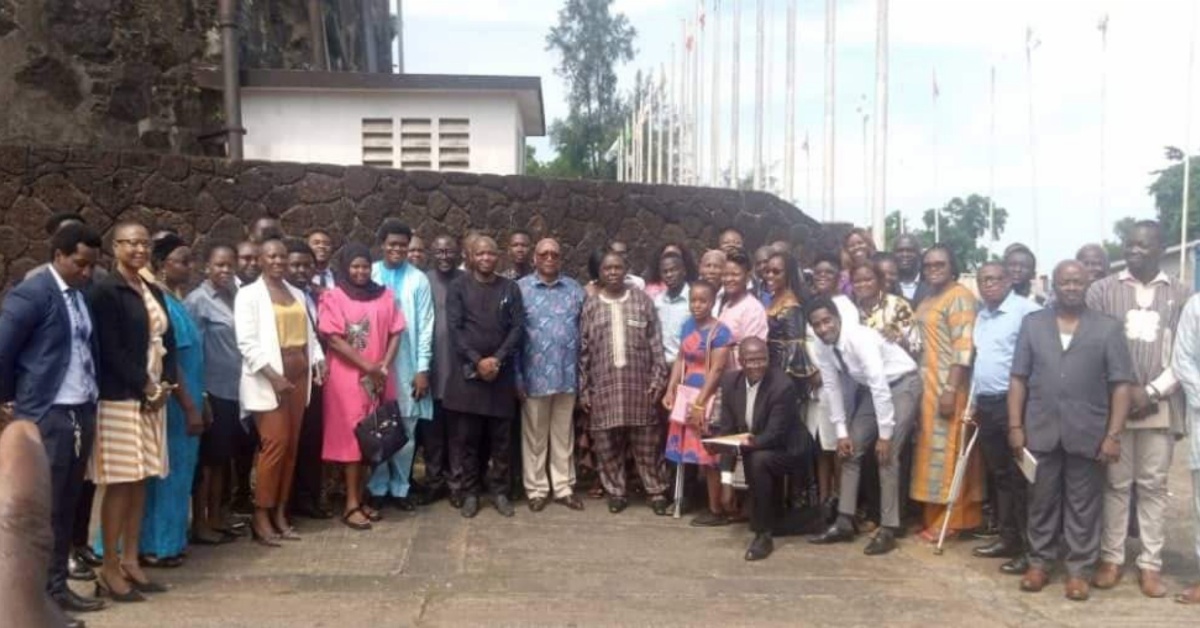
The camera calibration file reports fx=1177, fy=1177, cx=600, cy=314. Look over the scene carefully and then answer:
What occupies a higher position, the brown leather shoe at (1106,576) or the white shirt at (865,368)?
the white shirt at (865,368)

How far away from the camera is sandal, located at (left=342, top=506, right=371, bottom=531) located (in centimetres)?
764

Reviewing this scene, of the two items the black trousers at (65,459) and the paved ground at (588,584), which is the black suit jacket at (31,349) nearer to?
the black trousers at (65,459)

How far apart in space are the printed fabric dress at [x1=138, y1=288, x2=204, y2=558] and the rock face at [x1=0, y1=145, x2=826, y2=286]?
3.47 m

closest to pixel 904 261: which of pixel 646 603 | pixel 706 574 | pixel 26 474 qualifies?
pixel 706 574

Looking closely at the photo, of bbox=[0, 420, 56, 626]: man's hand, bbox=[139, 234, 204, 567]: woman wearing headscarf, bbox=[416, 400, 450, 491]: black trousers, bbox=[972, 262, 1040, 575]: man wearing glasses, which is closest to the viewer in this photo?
bbox=[0, 420, 56, 626]: man's hand

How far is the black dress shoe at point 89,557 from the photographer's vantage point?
6.50 metres

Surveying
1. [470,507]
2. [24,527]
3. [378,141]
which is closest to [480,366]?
[470,507]

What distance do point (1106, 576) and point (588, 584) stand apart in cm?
292

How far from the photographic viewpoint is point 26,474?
1.44 m

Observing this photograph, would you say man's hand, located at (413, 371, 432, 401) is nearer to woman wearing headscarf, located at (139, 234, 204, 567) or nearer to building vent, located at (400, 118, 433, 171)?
woman wearing headscarf, located at (139, 234, 204, 567)

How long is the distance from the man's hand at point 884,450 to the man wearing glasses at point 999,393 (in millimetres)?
557

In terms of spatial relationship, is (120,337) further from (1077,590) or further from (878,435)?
(1077,590)

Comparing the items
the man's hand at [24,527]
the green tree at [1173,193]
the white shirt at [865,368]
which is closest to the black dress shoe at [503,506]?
the white shirt at [865,368]

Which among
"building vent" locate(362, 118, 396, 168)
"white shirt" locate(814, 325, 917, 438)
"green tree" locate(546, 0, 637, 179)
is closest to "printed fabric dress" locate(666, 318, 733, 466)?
"white shirt" locate(814, 325, 917, 438)
